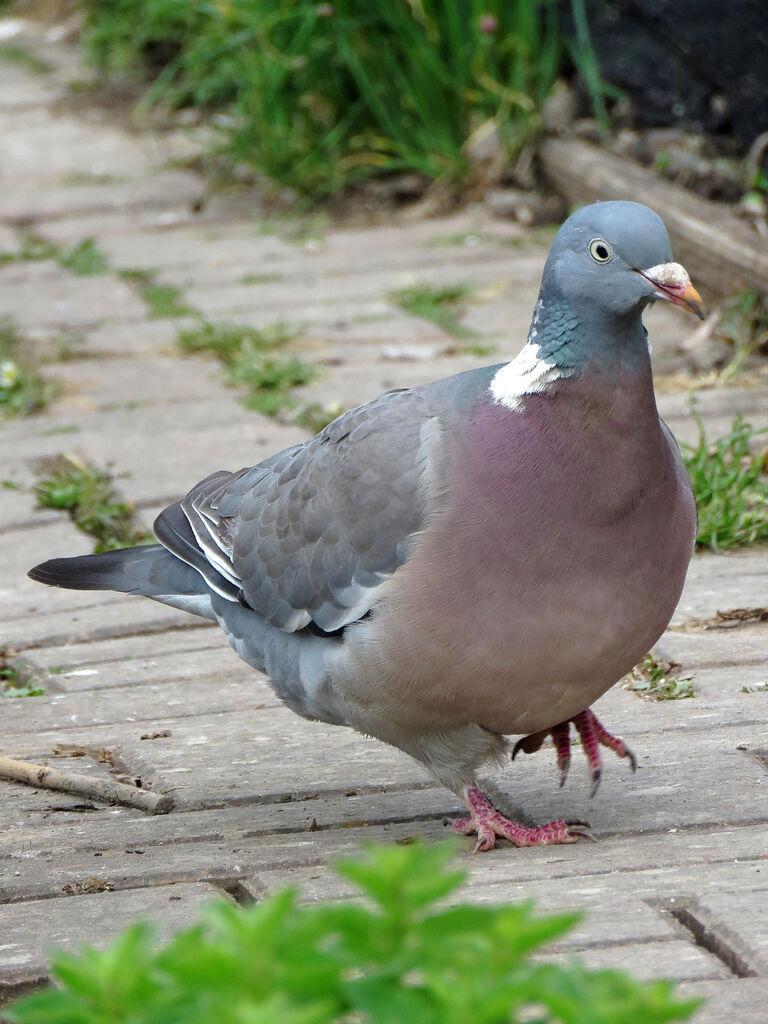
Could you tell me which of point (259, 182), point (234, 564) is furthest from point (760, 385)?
point (259, 182)

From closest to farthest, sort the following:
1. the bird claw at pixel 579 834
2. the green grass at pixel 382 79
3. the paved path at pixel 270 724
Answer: the paved path at pixel 270 724, the bird claw at pixel 579 834, the green grass at pixel 382 79

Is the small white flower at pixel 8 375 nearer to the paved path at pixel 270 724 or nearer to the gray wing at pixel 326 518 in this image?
the paved path at pixel 270 724

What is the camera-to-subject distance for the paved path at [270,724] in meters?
2.23

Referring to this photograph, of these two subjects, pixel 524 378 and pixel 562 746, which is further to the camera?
pixel 562 746

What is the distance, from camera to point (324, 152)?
23.5ft

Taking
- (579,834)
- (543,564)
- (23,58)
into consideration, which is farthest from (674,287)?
(23,58)

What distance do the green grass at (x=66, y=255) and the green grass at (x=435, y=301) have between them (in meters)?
1.43

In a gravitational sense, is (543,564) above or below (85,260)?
above

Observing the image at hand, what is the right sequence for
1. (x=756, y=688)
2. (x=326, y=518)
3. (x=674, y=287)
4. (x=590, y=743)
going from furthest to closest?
(x=756, y=688)
(x=326, y=518)
(x=590, y=743)
(x=674, y=287)

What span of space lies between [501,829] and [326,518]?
659 millimetres

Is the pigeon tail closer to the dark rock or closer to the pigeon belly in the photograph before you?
the pigeon belly

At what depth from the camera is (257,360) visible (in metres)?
5.27

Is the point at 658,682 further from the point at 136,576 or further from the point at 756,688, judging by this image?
the point at 136,576

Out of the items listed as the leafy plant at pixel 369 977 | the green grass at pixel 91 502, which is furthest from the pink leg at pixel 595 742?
the green grass at pixel 91 502
